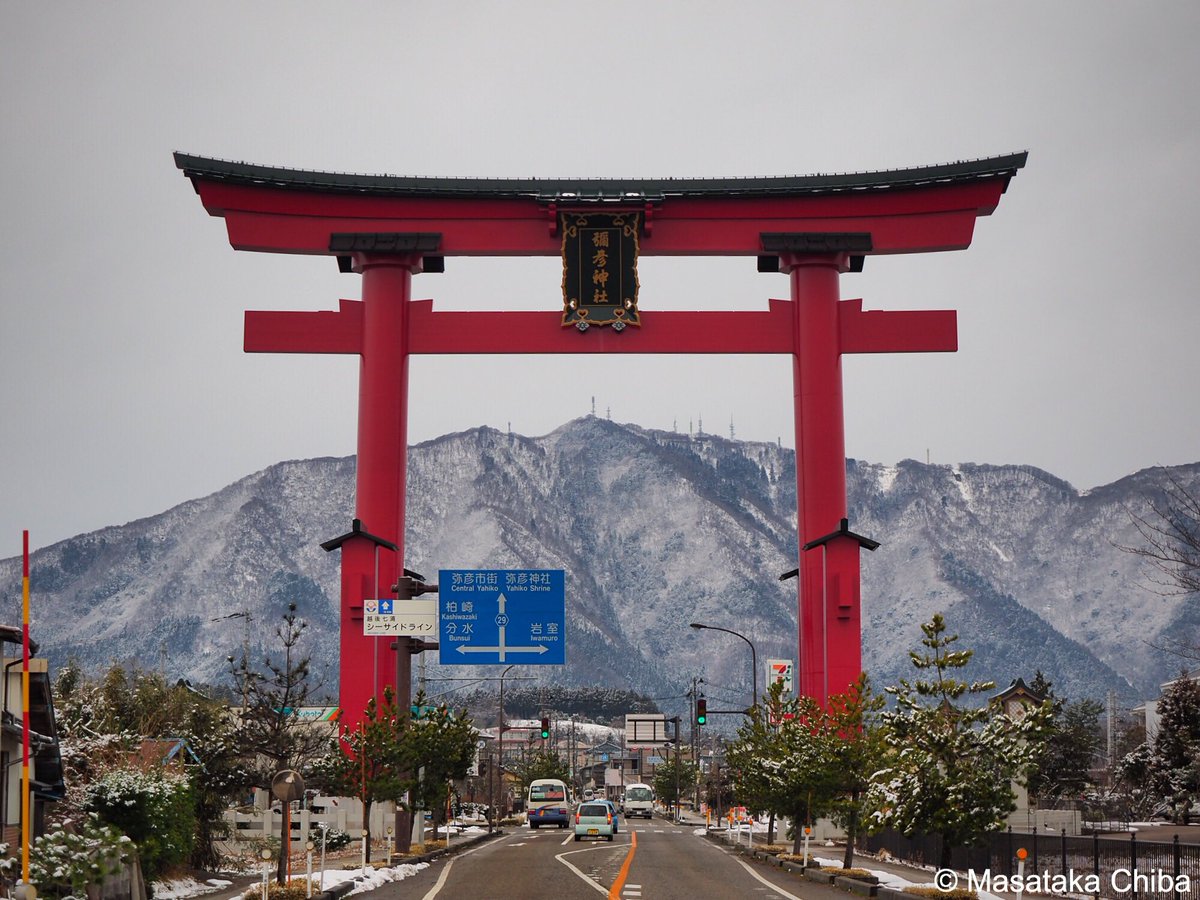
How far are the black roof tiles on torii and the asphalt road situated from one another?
2072 centimetres

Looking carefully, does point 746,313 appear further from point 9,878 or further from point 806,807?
point 9,878

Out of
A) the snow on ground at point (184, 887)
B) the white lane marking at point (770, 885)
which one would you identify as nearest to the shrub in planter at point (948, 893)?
the white lane marking at point (770, 885)

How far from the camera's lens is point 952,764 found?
86.4 ft

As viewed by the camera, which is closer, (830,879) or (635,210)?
(830,879)

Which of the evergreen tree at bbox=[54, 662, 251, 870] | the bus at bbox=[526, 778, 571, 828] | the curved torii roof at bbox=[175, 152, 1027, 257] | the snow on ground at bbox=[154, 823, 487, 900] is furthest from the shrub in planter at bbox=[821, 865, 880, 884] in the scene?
the bus at bbox=[526, 778, 571, 828]

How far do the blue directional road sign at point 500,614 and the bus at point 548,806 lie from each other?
34.9 meters

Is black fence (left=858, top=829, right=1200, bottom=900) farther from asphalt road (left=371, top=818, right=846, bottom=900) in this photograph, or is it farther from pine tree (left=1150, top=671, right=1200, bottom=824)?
pine tree (left=1150, top=671, right=1200, bottom=824)

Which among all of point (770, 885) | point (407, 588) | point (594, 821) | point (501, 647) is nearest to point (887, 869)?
point (770, 885)

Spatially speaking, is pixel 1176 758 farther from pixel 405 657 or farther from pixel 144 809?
pixel 144 809

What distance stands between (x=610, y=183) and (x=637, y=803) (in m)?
72.2

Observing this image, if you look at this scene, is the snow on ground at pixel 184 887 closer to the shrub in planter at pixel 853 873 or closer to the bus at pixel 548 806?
the shrub in planter at pixel 853 873

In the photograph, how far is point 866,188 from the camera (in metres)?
49.5

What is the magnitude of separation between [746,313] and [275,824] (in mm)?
26449

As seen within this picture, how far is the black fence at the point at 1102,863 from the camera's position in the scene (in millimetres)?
26125
